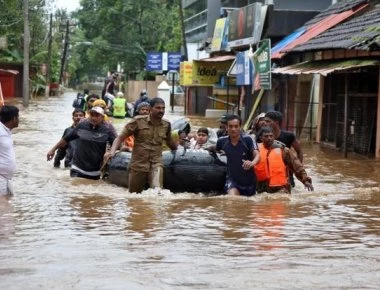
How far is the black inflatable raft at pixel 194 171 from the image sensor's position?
1132 centimetres

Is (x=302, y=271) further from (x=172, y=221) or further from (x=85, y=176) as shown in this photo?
(x=85, y=176)

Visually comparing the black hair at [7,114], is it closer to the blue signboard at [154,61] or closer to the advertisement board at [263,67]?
the advertisement board at [263,67]

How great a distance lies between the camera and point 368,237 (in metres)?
8.06

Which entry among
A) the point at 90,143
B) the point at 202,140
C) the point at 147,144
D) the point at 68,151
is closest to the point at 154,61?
the point at 68,151

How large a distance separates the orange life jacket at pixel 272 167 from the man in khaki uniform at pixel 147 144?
4.27 feet

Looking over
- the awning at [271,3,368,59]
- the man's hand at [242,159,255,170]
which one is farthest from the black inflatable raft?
the awning at [271,3,368,59]

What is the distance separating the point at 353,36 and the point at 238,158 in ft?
28.1

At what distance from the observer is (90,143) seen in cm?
1184

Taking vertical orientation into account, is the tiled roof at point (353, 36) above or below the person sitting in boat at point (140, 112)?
above

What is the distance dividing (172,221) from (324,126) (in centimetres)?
1341

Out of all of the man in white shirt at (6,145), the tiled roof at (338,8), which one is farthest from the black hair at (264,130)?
the tiled roof at (338,8)

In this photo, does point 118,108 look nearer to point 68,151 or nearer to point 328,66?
point 328,66

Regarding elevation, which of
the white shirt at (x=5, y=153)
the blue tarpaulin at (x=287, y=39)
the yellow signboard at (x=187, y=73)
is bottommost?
the white shirt at (x=5, y=153)

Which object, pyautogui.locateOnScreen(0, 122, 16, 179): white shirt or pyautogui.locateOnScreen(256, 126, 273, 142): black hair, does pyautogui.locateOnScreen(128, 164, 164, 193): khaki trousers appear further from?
pyautogui.locateOnScreen(0, 122, 16, 179): white shirt
